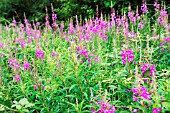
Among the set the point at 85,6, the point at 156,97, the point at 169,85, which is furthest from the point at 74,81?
the point at 85,6

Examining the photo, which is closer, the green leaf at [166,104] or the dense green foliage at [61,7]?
the green leaf at [166,104]

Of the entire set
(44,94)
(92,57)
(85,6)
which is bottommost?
(44,94)

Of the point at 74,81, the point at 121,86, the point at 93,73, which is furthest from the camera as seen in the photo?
the point at 93,73

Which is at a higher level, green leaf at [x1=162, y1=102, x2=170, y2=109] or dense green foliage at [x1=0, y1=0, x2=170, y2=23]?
dense green foliage at [x1=0, y1=0, x2=170, y2=23]

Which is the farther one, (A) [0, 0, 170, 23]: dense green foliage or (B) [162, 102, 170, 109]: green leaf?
(A) [0, 0, 170, 23]: dense green foliage

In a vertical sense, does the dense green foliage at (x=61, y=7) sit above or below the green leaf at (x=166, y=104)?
above

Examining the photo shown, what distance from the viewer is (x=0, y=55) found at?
4340 mm

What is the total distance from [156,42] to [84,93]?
1.64 metres

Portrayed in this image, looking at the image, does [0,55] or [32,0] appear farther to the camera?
[32,0]

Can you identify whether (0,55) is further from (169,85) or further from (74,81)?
(169,85)

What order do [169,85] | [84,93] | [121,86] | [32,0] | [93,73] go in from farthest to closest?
[32,0] < [93,73] < [84,93] < [121,86] < [169,85]

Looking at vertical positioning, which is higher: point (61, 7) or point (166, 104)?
point (61, 7)

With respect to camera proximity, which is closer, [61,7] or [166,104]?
[166,104]

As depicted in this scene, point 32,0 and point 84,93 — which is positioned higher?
point 32,0
